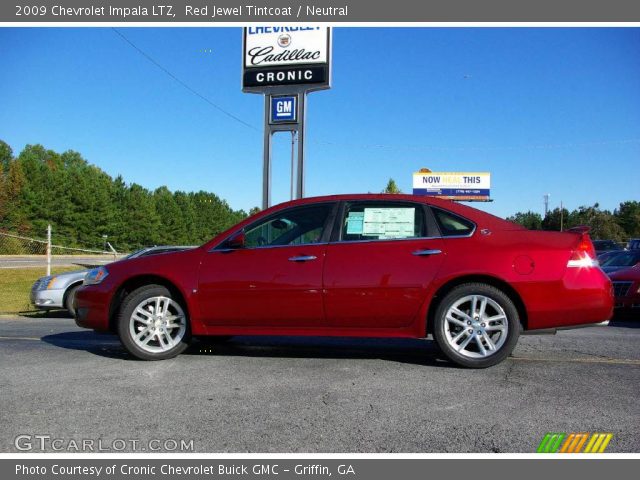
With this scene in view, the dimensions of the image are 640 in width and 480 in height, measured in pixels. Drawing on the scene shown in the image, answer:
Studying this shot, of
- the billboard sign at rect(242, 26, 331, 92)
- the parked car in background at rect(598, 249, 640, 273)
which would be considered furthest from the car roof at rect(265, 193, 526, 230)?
the billboard sign at rect(242, 26, 331, 92)

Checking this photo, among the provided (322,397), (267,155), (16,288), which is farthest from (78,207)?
(322,397)

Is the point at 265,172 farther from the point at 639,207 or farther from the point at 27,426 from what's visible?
the point at 639,207

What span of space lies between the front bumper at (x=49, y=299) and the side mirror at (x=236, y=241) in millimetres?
6653

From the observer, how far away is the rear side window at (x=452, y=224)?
4.76 m

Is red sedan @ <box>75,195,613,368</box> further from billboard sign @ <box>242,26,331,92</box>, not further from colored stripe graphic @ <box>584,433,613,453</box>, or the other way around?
billboard sign @ <box>242,26,331,92</box>

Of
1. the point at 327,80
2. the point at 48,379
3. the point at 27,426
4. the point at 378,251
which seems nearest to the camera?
the point at 27,426

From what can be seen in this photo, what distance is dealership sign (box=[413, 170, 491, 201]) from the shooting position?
2281 inches

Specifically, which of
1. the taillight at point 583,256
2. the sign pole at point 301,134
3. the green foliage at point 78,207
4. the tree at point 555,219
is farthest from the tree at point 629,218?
the taillight at point 583,256

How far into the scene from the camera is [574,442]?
295 centimetres

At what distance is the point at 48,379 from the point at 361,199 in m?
3.08

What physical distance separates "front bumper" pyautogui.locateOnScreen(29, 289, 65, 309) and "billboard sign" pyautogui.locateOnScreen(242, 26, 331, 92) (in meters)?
9.35

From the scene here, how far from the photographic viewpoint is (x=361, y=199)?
5039 mm

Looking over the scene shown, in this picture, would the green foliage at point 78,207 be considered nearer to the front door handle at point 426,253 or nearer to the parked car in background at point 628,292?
the parked car in background at point 628,292

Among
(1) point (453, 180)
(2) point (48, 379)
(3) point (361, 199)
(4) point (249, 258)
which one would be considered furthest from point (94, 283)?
(1) point (453, 180)
